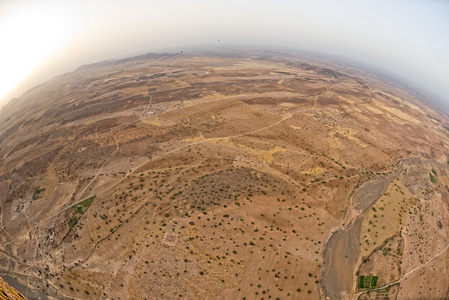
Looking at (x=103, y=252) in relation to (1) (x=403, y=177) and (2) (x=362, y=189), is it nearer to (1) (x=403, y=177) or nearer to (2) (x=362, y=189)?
(2) (x=362, y=189)

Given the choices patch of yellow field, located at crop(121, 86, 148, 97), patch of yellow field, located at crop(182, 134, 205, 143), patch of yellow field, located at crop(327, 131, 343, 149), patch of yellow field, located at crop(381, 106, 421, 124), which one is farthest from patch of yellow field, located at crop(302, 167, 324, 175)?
patch of yellow field, located at crop(121, 86, 148, 97)

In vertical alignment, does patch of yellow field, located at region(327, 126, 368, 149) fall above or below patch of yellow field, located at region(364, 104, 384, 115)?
above

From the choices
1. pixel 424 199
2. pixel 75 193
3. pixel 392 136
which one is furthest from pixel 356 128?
pixel 75 193

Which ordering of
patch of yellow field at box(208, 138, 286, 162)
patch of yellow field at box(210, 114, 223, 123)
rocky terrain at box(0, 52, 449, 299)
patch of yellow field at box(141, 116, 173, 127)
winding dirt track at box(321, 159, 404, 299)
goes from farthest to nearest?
patch of yellow field at box(210, 114, 223, 123)
patch of yellow field at box(141, 116, 173, 127)
patch of yellow field at box(208, 138, 286, 162)
rocky terrain at box(0, 52, 449, 299)
winding dirt track at box(321, 159, 404, 299)

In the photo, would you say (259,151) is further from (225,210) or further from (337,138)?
(337,138)

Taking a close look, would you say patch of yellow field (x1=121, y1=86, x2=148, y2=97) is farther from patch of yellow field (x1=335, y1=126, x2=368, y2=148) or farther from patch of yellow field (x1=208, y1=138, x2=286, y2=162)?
patch of yellow field (x1=335, y1=126, x2=368, y2=148)

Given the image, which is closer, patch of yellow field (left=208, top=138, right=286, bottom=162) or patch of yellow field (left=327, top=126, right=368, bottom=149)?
patch of yellow field (left=208, top=138, right=286, bottom=162)

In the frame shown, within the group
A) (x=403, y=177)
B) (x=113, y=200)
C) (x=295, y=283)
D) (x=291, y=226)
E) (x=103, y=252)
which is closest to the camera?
(x=295, y=283)

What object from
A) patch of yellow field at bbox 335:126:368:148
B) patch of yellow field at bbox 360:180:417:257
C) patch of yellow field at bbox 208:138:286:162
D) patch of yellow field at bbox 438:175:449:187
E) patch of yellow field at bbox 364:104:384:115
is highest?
patch of yellow field at bbox 208:138:286:162
